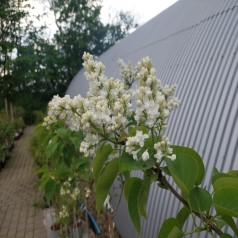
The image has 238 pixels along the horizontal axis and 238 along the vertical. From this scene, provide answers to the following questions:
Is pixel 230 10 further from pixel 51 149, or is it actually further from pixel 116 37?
pixel 116 37

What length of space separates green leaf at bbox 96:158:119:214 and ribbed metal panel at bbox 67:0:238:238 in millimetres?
1377

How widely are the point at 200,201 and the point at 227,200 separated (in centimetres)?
12

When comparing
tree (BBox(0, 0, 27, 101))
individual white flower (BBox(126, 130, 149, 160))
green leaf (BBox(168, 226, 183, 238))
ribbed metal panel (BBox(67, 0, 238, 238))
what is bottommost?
green leaf (BBox(168, 226, 183, 238))

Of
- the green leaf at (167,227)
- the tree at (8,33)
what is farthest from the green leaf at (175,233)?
the tree at (8,33)

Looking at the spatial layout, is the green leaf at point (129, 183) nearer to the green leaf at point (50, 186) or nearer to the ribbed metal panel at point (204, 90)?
the ribbed metal panel at point (204, 90)

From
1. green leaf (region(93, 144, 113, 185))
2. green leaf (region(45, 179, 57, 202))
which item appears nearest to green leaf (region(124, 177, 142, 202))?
green leaf (region(93, 144, 113, 185))

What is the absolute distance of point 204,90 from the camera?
3281 mm

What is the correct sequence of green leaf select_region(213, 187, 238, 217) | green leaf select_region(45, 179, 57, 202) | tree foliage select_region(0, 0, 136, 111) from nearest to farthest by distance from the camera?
green leaf select_region(213, 187, 238, 217)
green leaf select_region(45, 179, 57, 202)
tree foliage select_region(0, 0, 136, 111)

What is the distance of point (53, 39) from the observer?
26.4 meters

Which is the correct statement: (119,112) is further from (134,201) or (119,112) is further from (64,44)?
(64,44)

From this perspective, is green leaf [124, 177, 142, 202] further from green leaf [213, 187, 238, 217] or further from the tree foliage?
the tree foliage

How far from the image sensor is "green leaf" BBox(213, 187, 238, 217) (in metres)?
0.96

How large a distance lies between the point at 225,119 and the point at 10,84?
14.5 metres

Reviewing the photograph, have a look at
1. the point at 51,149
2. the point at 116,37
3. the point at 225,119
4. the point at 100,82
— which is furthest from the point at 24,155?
the point at 116,37
